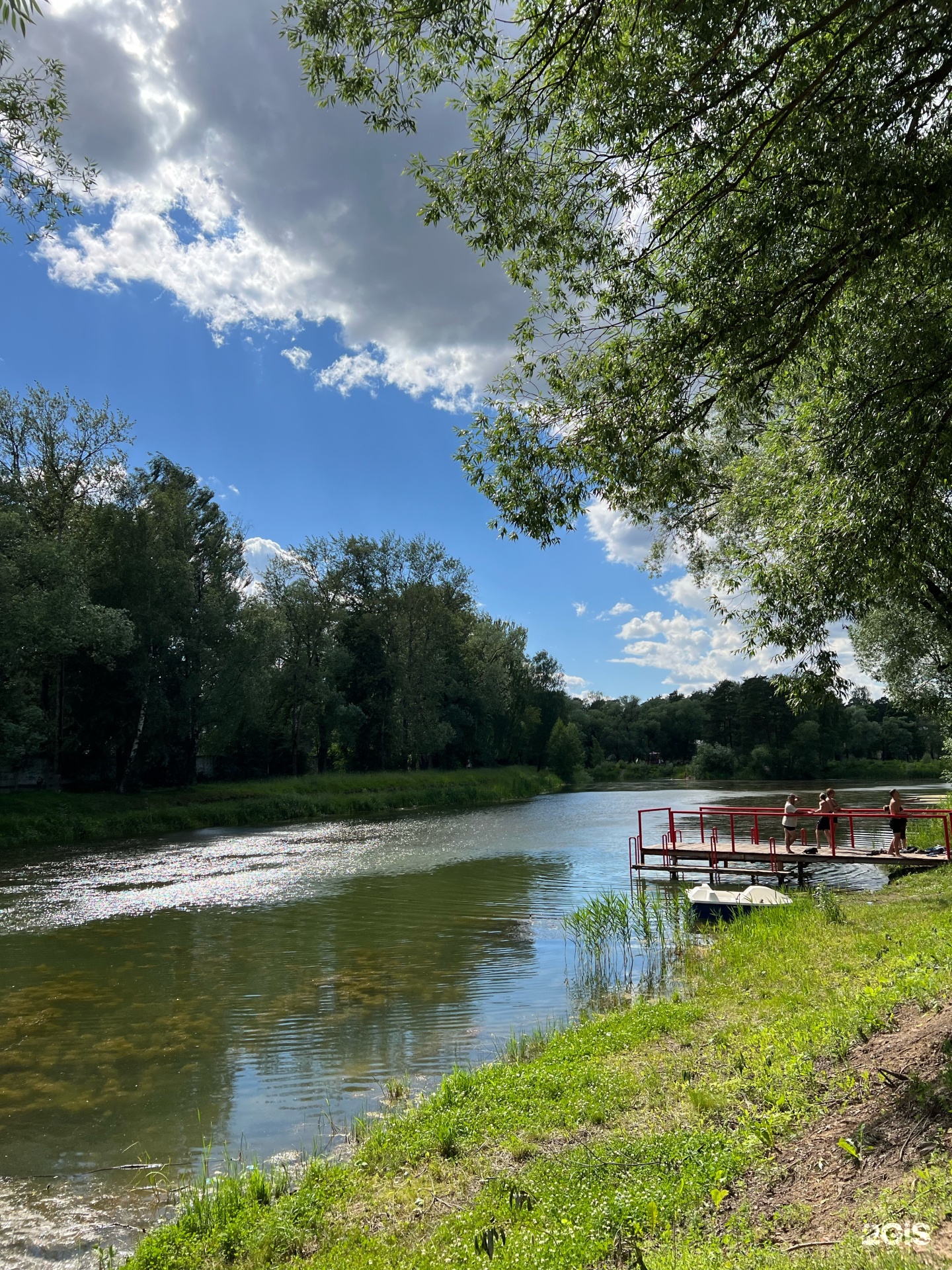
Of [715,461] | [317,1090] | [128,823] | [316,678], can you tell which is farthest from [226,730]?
[317,1090]

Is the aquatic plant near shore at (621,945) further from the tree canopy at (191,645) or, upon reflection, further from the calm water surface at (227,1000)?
the tree canopy at (191,645)

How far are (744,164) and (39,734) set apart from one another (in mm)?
30520

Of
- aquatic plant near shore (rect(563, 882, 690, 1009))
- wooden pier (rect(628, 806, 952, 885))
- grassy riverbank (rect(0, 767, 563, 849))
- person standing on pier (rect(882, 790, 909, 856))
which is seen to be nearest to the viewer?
aquatic plant near shore (rect(563, 882, 690, 1009))

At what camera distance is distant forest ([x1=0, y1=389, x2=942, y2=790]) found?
3058cm

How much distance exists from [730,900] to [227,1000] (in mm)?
9253

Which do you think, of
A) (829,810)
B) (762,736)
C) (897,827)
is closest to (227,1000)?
(897,827)

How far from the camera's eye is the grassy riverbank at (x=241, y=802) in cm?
2989

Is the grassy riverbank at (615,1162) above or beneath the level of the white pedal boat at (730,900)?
above

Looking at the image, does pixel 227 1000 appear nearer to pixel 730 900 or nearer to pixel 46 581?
pixel 730 900

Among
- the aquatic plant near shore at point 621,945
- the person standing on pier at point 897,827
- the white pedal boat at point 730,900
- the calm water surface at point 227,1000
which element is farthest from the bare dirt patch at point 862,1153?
the person standing on pier at point 897,827

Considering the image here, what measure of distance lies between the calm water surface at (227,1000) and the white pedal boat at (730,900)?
2812 mm

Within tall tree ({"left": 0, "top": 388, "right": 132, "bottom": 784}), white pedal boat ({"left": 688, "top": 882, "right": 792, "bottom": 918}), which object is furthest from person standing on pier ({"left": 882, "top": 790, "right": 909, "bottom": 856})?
tall tree ({"left": 0, "top": 388, "right": 132, "bottom": 784})

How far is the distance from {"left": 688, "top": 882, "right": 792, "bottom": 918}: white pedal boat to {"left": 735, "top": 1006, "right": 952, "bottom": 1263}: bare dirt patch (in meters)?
9.37

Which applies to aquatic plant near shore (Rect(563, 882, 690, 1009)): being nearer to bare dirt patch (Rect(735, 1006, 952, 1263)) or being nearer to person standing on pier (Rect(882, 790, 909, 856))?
bare dirt patch (Rect(735, 1006, 952, 1263))
